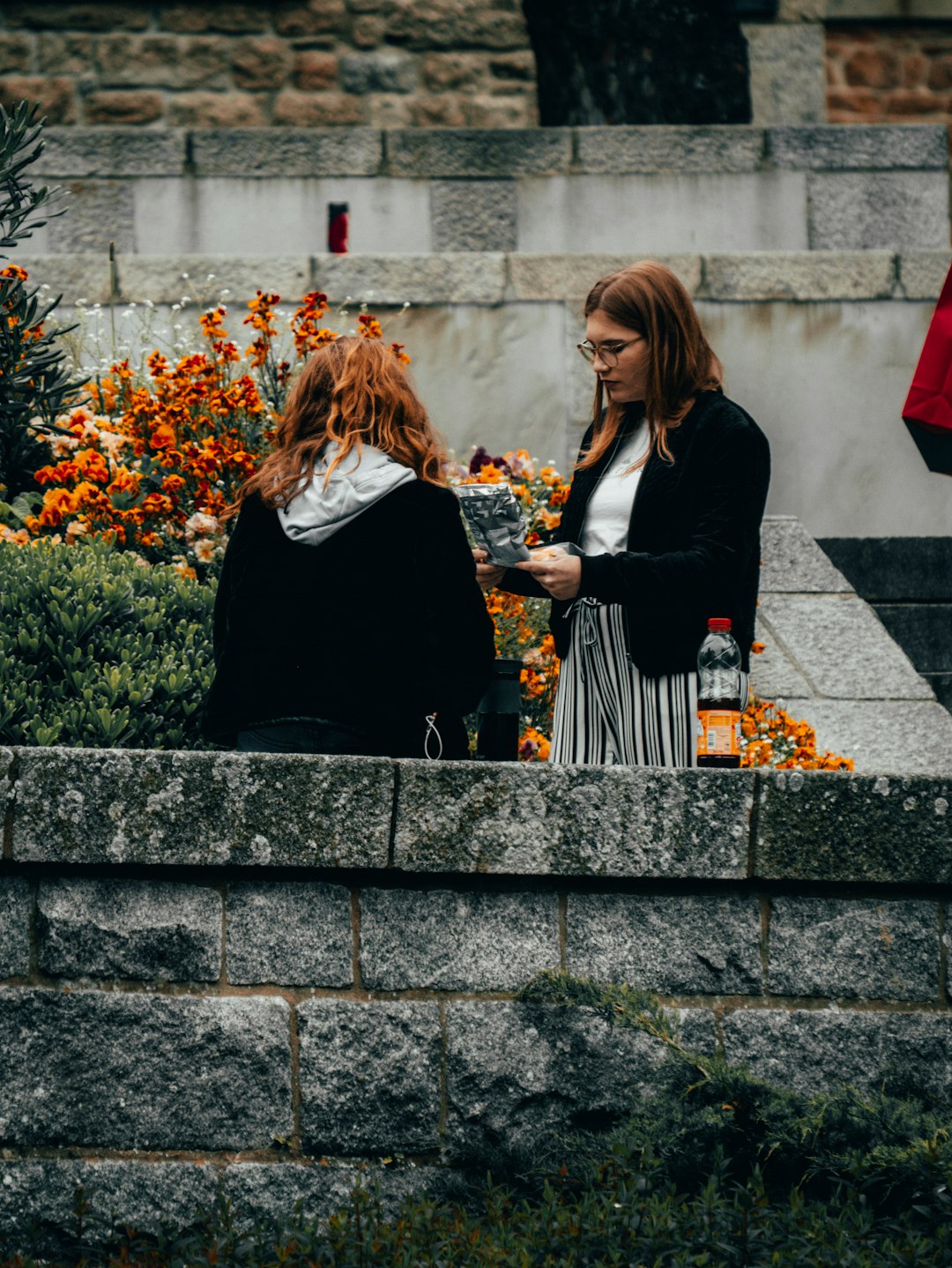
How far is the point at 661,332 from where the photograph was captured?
145 inches

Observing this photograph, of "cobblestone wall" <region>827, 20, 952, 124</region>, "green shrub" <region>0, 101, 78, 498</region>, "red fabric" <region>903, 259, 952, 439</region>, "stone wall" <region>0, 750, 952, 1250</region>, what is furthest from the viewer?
"cobblestone wall" <region>827, 20, 952, 124</region>

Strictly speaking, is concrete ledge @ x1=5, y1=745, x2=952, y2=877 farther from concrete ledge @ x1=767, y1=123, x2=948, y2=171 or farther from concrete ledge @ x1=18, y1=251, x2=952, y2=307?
concrete ledge @ x1=767, y1=123, x2=948, y2=171

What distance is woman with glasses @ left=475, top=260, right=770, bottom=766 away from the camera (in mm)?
3541

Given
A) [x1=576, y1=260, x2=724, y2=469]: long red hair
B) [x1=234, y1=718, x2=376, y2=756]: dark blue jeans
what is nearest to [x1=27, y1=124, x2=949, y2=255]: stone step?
[x1=576, y1=260, x2=724, y2=469]: long red hair

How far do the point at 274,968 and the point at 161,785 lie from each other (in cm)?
46

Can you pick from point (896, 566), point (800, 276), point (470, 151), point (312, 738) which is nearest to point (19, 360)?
point (312, 738)

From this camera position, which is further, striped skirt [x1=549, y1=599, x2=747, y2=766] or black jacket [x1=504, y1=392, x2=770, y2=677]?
striped skirt [x1=549, y1=599, x2=747, y2=766]

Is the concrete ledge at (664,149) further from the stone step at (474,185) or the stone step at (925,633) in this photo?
the stone step at (925,633)

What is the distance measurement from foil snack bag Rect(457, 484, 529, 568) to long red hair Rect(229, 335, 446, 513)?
100 millimetres

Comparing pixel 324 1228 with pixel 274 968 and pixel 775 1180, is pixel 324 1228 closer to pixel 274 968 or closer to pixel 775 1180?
pixel 274 968

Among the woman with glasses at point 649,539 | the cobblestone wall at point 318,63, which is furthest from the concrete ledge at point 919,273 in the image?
the woman with glasses at point 649,539

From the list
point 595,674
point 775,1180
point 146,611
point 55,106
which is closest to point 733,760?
point 595,674

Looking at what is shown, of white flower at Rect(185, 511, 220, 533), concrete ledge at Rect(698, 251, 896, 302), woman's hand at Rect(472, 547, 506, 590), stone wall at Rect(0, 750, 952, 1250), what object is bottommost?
stone wall at Rect(0, 750, 952, 1250)

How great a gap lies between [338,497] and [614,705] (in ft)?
2.61
